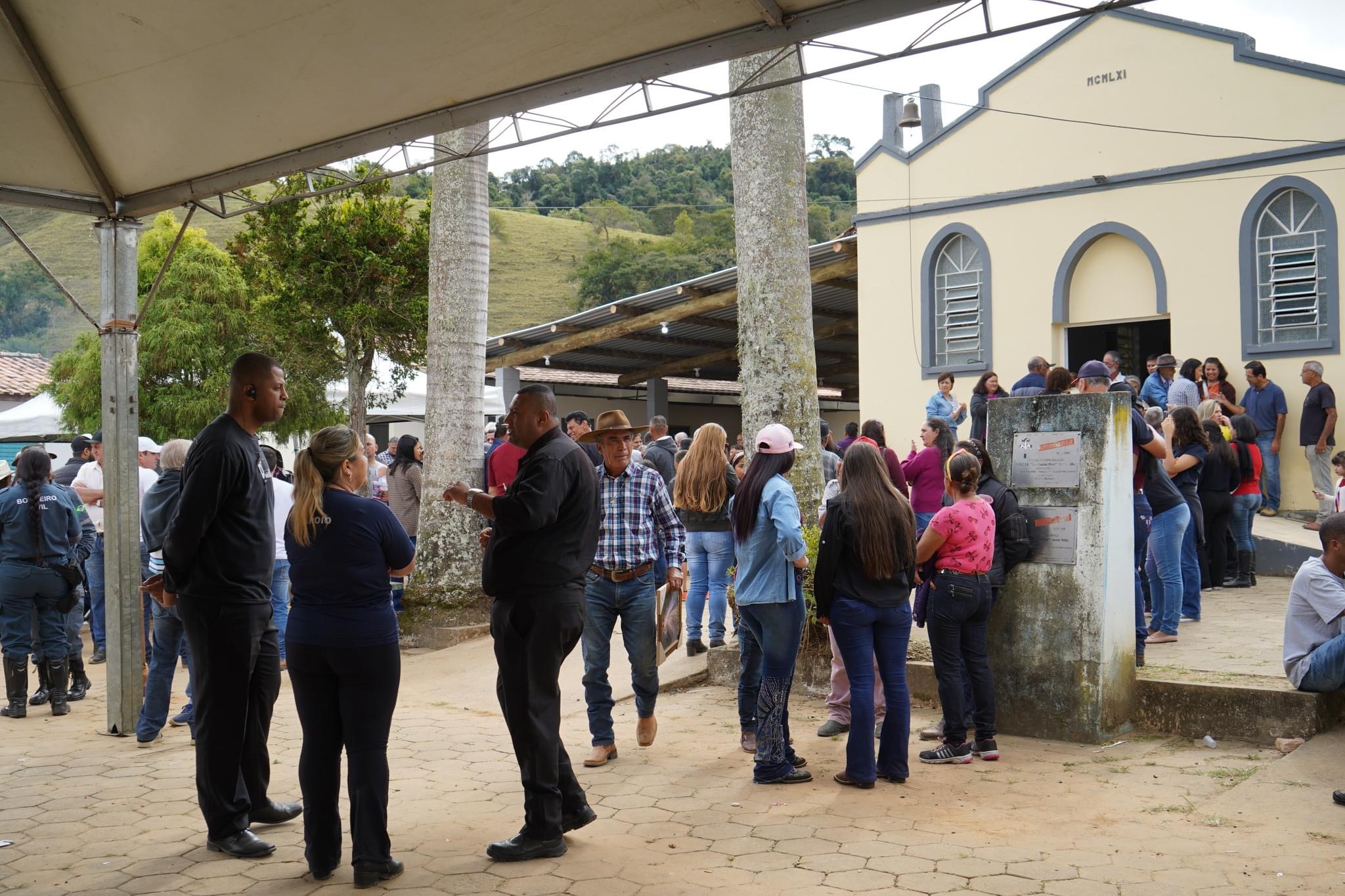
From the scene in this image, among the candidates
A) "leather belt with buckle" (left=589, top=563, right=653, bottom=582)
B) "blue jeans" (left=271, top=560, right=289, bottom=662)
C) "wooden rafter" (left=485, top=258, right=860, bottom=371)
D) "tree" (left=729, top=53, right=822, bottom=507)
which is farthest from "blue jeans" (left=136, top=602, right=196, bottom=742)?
"wooden rafter" (left=485, top=258, right=860, bottom=371)

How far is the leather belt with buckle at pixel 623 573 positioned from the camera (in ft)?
21.2

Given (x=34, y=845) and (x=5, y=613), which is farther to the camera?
(x=5, y=613)

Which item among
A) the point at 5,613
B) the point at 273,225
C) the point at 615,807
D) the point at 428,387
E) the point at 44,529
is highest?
the point at 273,225

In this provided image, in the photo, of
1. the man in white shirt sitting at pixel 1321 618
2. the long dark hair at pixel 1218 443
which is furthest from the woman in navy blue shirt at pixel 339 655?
the long dark hair at pixel 1218 443

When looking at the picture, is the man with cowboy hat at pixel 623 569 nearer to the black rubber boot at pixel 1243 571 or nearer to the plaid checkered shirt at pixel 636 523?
the plaid checkered shirt at pixel 636 523

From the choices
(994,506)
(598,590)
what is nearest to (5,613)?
(598,590)

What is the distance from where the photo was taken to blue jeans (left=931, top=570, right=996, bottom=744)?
6367 millimetres

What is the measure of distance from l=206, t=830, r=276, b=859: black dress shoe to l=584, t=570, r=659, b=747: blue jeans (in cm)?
208

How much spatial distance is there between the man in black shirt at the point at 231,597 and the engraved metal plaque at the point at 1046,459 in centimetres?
436

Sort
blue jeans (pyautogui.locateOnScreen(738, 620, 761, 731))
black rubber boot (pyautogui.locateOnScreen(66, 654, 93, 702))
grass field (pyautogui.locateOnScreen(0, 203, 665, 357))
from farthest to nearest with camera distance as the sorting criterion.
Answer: grass field (pyautogui.locateOnScreen(0, 203, 665, 357)), black rubber boot (pyautogui.locateOnScreen(66, 654, 93, 702)), blue jeans (pyautogui.locateOnScreen(738, 620, 761, 731))

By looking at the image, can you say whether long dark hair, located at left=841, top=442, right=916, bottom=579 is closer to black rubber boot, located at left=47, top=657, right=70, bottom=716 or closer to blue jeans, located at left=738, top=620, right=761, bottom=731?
blue jeans, located at left=738, top=620, right=761, bottom=731

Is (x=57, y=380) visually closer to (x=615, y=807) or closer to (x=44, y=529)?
(x=44, y=529)

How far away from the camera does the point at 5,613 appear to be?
847 cm

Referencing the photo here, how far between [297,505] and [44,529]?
5107mm
